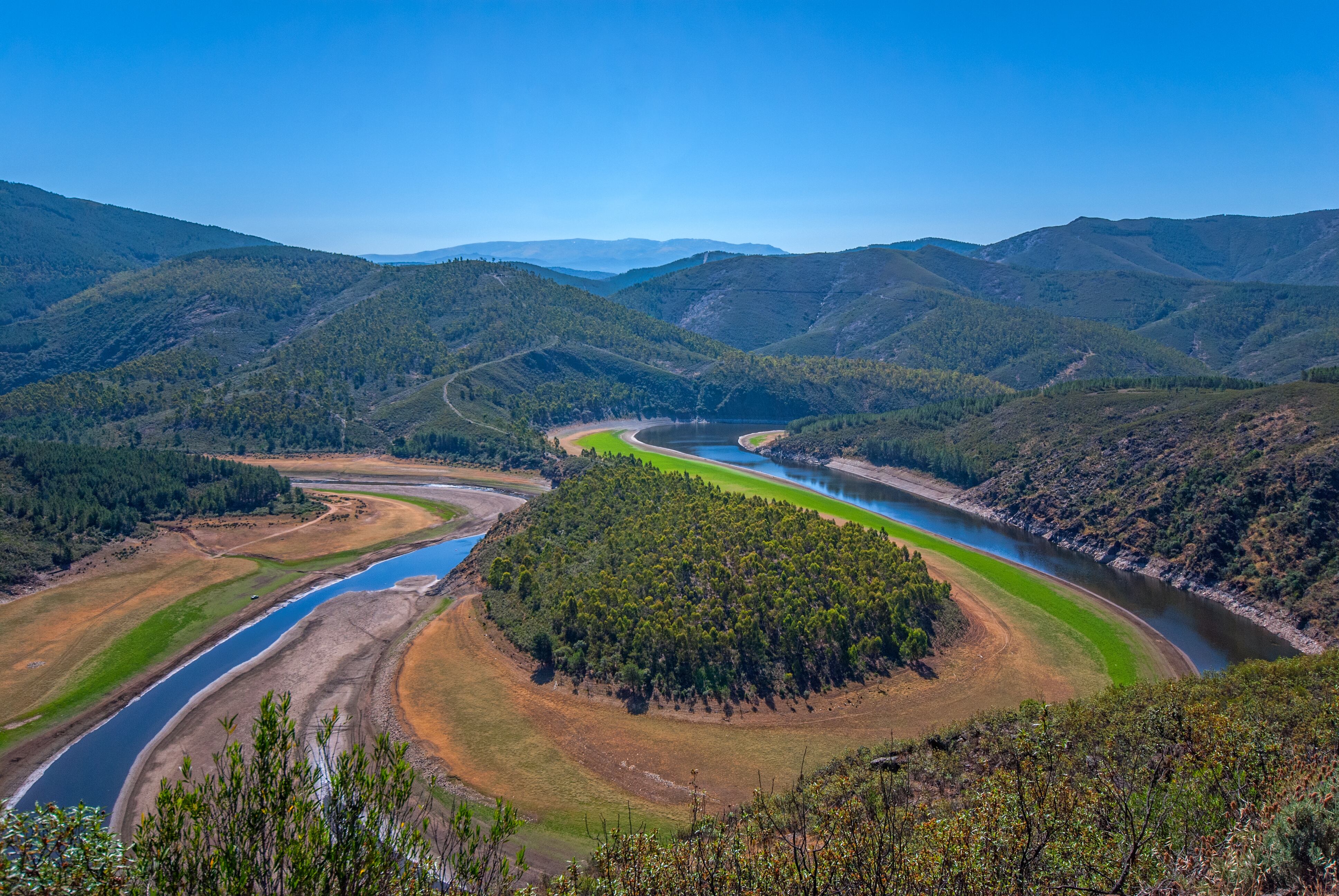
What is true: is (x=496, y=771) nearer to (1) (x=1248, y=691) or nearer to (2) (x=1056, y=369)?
(1) (x=1248, y=691)

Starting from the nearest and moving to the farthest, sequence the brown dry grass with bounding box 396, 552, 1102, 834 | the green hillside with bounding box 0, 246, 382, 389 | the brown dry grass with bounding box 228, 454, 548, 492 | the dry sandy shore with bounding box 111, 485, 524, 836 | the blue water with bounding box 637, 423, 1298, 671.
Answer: the brown dry grass with bounding box 396, 552, 1102, 834
the dry sandy shore with bounding box 111, 485, 524, 836
the blue water with bounding box 637, 423, 1298, 671
the brown dry grass with bounding box 228, 454, 548, 492
the green hillside with bounding box 0, 246, 382, 389

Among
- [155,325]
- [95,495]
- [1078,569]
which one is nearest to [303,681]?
[95,495]

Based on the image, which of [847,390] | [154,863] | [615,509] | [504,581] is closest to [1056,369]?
[847,390]

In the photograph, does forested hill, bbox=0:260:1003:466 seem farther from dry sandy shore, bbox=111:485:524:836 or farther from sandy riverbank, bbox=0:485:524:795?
dry sandy shore, bbox=111:485:524:836

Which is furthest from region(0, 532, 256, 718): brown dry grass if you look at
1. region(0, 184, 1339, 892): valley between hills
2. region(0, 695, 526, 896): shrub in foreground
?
region(0, 695, 526, 896): shrub in foreground

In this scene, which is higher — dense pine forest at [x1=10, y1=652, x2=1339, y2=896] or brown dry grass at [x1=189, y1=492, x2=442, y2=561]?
dense pine forest at [x1=10, y1=652, x2=1339, y2=896]

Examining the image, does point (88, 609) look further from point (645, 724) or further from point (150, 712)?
point (645, 724)
